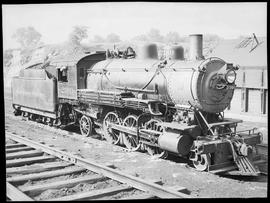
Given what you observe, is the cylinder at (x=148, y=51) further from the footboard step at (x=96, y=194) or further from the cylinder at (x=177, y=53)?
the footboard step at (x=96, y=194)

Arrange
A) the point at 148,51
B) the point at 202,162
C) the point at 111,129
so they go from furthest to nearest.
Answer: the point at 111,129 → the point at 148,51 → the point at 202,162

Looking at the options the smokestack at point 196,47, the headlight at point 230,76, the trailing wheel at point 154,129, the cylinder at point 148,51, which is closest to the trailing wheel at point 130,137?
the trailing wheel at point 154,129

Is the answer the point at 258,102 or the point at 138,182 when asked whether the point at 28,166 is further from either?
the point at 258,102

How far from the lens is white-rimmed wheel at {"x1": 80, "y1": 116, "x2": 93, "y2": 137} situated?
1207cm

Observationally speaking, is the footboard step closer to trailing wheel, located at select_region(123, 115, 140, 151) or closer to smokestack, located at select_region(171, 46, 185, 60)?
trailing wheel, located at select_region(123, 115, 140, 151)

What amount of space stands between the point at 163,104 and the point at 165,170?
6.72 feet

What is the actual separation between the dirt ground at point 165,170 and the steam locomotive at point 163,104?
0.30 meters

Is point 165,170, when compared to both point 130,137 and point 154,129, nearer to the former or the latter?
point 154,129

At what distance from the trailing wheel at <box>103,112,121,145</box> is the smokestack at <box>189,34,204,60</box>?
10.5 ft

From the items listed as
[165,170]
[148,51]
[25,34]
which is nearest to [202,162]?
[165,170]

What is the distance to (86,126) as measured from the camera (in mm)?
12406

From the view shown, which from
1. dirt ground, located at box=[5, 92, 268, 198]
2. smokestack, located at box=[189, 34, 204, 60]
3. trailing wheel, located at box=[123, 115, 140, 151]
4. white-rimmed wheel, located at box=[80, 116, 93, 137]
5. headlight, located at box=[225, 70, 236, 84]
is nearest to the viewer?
dirt ground, located at box=[5, 92, 268, 198]

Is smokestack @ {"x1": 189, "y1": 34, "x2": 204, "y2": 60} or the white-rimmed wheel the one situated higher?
smokestack @ {"x1": 189, "y1": 34, "x2": 204, "y2": 60}

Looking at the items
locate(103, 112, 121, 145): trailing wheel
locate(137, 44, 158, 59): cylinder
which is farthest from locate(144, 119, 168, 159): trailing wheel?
locate(137, 44, 158, 59): cylinder
